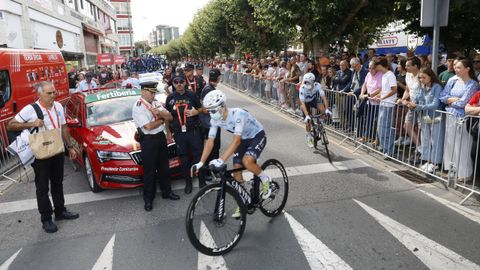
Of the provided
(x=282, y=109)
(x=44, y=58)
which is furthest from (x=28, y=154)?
(x=282, y=109)

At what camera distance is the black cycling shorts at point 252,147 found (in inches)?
175

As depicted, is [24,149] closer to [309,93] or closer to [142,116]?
[142,116]

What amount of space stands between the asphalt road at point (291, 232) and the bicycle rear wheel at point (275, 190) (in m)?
0.14

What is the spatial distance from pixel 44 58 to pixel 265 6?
7.72 metres

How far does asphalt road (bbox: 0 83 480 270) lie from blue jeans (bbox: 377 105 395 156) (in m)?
0.94

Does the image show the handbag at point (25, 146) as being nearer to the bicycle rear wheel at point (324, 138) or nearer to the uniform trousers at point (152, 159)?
the uniform trousers at point (152, 159)

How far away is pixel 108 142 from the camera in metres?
Result: 6.04

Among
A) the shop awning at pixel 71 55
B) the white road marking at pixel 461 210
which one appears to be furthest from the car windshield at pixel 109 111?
the shop awning at pixel 71 55

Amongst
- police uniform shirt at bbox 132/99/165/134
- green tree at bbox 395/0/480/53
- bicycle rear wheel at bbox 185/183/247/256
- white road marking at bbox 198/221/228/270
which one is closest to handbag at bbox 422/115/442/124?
bicycle rear wheel at bbox 185/183/247/256

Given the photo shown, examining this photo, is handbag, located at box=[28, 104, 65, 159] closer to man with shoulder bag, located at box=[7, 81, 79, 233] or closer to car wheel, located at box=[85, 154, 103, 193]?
man with shoulder bag, located at box=[7, 81, 79, 233]

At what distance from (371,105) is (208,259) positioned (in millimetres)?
5279

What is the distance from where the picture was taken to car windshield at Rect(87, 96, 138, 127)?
6854mm

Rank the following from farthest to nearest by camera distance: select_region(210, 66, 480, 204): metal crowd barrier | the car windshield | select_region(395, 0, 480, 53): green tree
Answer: select_region(395, 0, 480, 53): green tree < the car windshield < select_region(210, 66, 480, 204): metal crowd barrier

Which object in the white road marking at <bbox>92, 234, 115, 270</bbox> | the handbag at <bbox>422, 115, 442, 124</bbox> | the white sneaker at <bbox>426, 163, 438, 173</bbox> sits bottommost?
the white road marking at <bbox>92, 234, 115, 270</bbox>
